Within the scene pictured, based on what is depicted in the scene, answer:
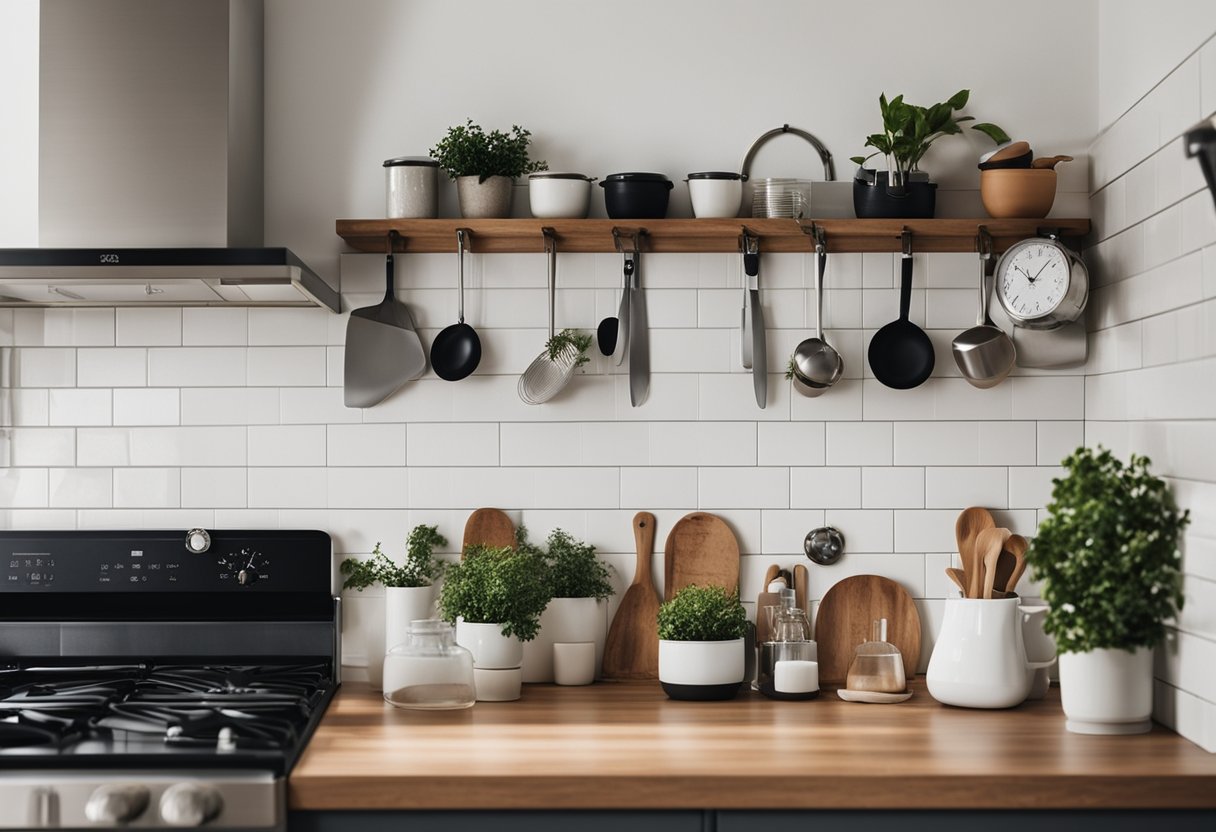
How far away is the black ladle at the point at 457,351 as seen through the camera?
8.03 feet

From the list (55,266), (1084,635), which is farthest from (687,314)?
(55,266)

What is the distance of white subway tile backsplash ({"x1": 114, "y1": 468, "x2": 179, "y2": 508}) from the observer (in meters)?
2.48

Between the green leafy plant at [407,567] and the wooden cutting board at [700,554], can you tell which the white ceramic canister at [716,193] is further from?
the green leafy plant at [407,567]

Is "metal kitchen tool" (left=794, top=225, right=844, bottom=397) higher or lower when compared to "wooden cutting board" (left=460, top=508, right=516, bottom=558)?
higher

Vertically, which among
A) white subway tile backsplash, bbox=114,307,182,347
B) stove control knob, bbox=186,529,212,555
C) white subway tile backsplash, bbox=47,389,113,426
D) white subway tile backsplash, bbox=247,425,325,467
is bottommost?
stove control knob, bbox=186,529,212,555

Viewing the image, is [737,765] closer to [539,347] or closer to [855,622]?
[855,622]

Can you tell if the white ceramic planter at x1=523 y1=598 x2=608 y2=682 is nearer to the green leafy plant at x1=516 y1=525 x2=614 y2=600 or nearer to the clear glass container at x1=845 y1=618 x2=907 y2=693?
the green leafy plant at x1=516 y1=525 x2=614 y2=600

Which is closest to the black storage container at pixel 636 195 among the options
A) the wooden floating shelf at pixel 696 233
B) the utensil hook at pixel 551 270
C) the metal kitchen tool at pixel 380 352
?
the wooden floating shelf at pixel 696 233

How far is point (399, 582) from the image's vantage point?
2.42 metres

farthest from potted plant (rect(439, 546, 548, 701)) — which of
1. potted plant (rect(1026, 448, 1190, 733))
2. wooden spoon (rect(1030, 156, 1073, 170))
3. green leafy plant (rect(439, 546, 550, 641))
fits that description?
wooden spoon (rect(1030, 156, 1073, 170))

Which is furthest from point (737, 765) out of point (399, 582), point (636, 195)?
point (636, 195)

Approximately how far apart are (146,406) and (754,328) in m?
1.32

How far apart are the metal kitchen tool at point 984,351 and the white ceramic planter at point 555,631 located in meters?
0.93

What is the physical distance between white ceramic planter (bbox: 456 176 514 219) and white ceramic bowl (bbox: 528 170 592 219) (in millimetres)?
64
